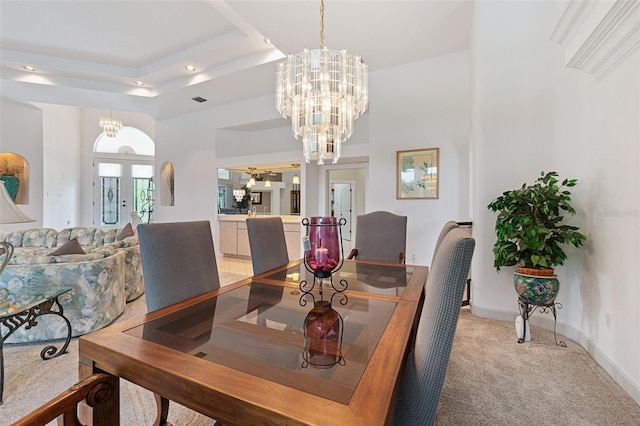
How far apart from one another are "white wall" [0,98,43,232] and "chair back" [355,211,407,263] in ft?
26.0

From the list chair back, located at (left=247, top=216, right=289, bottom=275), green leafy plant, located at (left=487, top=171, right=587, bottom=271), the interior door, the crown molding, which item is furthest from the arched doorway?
the crown molding

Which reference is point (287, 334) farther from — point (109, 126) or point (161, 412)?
point (109, 126)

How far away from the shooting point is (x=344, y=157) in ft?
17.0

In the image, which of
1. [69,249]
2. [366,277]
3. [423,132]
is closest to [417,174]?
[423,132]

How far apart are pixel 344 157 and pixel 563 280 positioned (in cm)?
352

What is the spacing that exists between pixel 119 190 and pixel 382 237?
31.2ft

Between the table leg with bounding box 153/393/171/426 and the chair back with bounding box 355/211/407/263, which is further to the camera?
the chair back with bounding box 355/211/407/263

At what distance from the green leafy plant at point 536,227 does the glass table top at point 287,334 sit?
1.64m

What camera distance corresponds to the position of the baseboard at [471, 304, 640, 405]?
5.78ft

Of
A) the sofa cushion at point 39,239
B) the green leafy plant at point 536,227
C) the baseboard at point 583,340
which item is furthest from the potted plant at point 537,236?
the sofa cushion at point 39,239

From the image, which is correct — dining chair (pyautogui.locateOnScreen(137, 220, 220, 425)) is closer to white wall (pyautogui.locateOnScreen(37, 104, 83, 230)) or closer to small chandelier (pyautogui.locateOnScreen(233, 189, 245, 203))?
small chandelier (pyautogui.locateOnScreen(233, 189, 245, 203))

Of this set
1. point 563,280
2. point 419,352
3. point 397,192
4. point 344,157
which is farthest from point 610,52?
point 344,157

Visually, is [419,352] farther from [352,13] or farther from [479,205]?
[352,13]

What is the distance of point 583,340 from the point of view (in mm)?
2350
